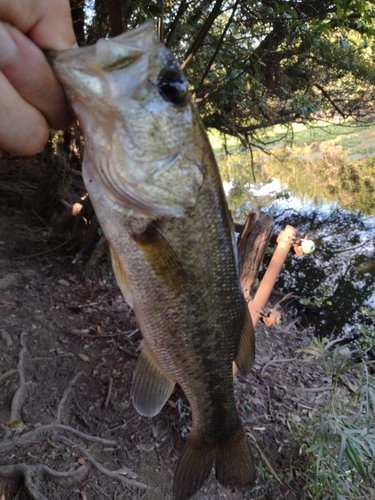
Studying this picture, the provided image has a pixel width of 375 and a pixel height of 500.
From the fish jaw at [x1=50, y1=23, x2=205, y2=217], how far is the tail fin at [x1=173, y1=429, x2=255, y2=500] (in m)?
1.50

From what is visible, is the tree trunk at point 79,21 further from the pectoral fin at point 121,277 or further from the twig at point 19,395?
the pectoral fin at point 121,277

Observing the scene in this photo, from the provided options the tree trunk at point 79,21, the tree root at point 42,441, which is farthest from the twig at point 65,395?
the tree trunk at point 79,21

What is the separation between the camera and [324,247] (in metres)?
9.80

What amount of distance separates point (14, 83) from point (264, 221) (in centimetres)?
299

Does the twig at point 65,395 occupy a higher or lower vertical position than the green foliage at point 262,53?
lower

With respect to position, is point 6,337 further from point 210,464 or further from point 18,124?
point 18,124

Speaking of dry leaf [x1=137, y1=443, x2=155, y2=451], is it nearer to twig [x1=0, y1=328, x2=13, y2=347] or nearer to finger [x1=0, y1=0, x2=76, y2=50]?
twig [x1=0, y1=328, x2=13, y2=347]

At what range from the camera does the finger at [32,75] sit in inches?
44.3

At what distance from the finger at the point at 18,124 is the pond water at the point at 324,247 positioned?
643 centimetres

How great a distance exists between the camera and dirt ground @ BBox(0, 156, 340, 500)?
9.55ft

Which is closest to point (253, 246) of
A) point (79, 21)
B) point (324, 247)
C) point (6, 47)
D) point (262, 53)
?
point (6, 47)

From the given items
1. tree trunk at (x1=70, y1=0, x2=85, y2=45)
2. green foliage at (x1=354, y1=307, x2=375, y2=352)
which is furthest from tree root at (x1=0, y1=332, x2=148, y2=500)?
tree trunk at (x1=70, y1=0, x2=85, y2=45)

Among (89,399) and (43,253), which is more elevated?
(43,253)

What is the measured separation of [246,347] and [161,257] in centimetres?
78
